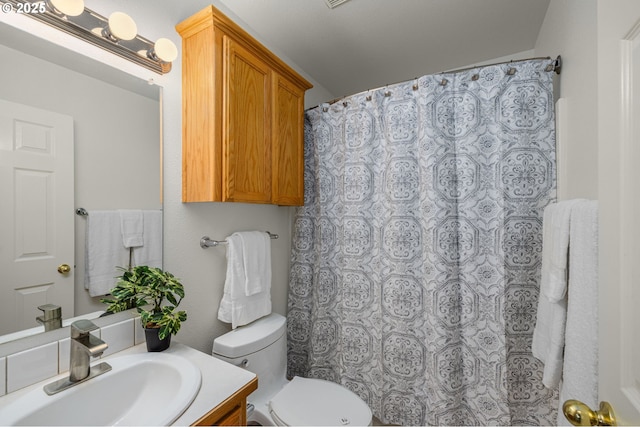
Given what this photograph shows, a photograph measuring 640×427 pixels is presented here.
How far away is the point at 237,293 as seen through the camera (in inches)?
58.2

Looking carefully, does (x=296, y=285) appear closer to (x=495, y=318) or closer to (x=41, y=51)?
(x=495, y=318)

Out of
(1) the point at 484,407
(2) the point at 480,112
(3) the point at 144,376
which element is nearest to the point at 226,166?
(3) the point at 144,376

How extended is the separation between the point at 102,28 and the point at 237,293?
125 centimetres

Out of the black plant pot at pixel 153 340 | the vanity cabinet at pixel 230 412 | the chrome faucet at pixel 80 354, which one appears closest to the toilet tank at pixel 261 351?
the black plant pot at pixel 153 340

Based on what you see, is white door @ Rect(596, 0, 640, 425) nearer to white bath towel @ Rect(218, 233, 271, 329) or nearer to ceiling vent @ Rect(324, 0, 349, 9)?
ceiling vent @ Rect(324, 0, 349, 9)

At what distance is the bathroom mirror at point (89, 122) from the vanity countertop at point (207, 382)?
213mm

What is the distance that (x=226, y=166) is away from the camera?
1.24 metres

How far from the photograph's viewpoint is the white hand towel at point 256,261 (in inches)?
59.9

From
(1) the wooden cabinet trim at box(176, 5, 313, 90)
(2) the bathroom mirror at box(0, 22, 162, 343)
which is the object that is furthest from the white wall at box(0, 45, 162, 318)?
(1) the wooden cabinet trim at box(176, 5, 313, 90)

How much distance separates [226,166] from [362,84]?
62.3 inches

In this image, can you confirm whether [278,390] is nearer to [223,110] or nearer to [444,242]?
[444,242]

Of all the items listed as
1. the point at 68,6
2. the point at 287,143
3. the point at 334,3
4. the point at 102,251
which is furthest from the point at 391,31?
the point at 102,251

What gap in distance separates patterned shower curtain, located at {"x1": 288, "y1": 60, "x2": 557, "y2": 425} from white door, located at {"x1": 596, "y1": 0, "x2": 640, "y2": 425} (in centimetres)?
85

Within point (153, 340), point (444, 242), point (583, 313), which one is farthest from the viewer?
point (444, 242)
